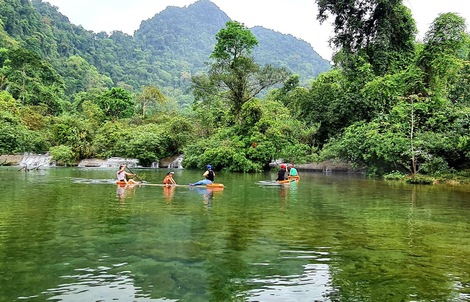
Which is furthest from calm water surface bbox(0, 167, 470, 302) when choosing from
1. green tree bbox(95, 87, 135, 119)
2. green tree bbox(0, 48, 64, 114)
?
green tree bbox(0, 48, 64, 114)

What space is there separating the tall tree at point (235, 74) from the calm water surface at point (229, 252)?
Answer: 82.4 feet

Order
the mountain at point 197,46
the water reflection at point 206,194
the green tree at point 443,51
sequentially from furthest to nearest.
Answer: the mountain at point 197,46 < the green tree at point 443,51 < the water reflection at point 206,194

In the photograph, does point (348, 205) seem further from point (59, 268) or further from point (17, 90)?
point (17, 90)

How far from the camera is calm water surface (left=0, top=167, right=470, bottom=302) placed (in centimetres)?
468

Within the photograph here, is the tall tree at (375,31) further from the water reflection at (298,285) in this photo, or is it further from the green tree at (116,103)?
the green tree at (116,103)

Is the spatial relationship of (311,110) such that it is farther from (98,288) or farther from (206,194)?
(98,288)

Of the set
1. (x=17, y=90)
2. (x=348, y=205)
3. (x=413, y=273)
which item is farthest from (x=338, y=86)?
(x=17, y=90)

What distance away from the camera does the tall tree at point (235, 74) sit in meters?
35.9

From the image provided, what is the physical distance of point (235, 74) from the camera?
3622 centimetres

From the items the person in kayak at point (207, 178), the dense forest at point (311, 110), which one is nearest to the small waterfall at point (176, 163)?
the dense forest at point (311, 110)

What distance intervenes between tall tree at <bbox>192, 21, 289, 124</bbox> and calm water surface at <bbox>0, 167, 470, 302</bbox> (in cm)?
2511

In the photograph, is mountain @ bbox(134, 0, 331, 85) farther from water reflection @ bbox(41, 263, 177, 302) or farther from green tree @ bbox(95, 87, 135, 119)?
water reflection @ bbox(41, 263, 177, 302)

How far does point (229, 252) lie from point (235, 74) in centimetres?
3103

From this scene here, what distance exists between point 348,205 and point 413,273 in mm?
7455
